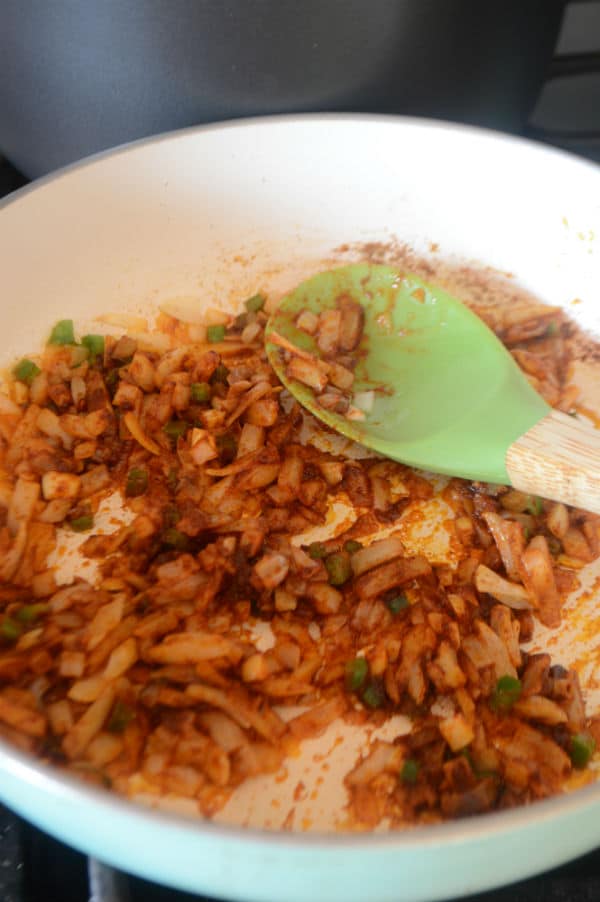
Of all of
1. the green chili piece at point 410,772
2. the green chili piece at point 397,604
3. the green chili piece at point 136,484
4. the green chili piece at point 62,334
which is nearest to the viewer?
the green chili piece at point 410,772

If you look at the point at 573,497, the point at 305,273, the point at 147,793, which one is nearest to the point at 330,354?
the point at 305,273

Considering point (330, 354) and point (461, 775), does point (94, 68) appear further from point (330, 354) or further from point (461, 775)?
point (461, 775)

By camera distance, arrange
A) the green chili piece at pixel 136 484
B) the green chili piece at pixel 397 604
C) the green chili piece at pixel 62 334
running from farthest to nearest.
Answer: the green chili piece at pixel 62 334 < the green chili piece at pixel 136 484 < the green chili piece at pixel 397 604

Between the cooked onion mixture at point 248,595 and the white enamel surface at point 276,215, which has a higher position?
the white enamel surface at point 276,215

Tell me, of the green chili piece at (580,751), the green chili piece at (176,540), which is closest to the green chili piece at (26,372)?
the green chili piece at (176,540)

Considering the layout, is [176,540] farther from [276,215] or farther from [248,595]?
[276,215]

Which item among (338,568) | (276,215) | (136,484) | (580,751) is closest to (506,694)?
(580,751)

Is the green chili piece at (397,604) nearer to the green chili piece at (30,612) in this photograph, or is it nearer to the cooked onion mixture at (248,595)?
the cooked onion mixture at (248,595)

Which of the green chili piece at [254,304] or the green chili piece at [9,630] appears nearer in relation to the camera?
the green chili piece at [9,630]
